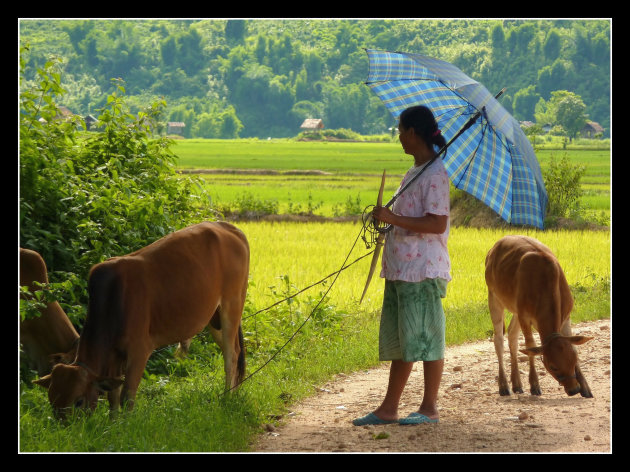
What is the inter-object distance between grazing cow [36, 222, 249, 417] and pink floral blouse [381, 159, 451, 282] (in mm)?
1319

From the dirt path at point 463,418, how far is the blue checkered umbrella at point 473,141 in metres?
1.31

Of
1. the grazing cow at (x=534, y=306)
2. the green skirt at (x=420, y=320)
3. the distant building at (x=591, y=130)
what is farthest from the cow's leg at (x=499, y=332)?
the distant building at (x=591, y=130)

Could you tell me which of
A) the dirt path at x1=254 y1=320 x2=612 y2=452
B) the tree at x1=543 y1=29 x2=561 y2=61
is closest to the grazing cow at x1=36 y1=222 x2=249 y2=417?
the dirt path at x1=254 y1=320 x2=612 y2=452

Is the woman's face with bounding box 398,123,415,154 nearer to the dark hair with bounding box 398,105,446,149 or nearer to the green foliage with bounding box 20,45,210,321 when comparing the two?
the dark hair with bounding box 398,105,446,149

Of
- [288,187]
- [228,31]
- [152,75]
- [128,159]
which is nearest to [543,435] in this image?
[128,159]

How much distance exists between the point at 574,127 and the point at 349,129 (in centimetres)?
2571

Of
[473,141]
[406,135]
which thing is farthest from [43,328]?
[473,141]

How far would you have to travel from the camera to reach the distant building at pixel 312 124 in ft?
234

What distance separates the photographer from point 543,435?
18.8 ft

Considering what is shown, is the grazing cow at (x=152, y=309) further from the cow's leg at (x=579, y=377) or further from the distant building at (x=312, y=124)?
the distant building at (x=312, y=124)

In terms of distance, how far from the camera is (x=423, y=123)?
5.79 m

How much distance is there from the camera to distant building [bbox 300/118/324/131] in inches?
2810

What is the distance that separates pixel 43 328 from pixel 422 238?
106 inches

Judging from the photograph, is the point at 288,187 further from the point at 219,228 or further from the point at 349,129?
the point at 349,129
